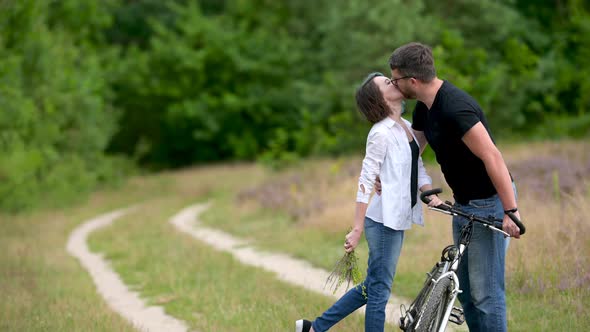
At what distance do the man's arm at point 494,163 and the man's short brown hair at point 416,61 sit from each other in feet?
1.52

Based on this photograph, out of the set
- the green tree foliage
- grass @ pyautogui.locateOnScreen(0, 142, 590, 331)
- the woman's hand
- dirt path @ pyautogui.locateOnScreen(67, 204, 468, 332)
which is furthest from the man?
the green tree foliage

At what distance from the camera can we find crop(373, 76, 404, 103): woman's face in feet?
14.9

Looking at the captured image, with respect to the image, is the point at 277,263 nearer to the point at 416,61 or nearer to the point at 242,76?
the point at 416,61

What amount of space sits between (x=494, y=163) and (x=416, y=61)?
79cm

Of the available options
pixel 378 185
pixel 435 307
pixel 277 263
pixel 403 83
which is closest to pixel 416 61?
pixel 403 83

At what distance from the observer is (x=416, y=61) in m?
4.24

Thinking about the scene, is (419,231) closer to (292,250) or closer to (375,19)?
(292,250)

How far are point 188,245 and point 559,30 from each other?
1878 cm

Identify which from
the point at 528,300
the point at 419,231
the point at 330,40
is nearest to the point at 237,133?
the point at 330,40

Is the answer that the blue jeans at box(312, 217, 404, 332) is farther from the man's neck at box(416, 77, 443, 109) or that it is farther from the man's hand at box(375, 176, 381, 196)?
the man's neck at box(416, 77, 443, 109)

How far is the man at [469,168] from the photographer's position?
412 cm

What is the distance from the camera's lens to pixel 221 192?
75.4 feet

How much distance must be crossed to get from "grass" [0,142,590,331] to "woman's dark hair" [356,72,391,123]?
217 centimetres

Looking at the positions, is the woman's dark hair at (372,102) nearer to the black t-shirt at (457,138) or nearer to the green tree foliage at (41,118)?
the black t-shirt at (457,138)
